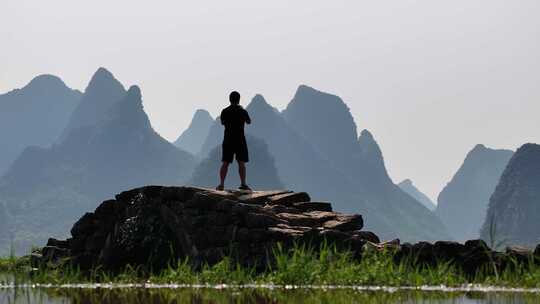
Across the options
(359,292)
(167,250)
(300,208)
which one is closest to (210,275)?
(359,292)

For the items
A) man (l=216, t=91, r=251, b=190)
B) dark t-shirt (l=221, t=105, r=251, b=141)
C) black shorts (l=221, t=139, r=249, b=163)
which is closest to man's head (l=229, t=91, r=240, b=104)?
man (l=216, t=91, r=251, b=190)

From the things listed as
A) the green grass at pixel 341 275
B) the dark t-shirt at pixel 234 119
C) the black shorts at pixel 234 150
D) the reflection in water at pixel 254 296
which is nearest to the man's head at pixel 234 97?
the dark t-shirt at pixel 234 119

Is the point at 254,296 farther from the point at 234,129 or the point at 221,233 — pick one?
the point at 234,129

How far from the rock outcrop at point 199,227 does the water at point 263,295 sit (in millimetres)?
2839

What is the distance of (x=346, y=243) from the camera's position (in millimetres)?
14281

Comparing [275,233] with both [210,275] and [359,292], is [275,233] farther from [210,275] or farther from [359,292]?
[359,292]

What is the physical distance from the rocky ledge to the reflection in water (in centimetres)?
250

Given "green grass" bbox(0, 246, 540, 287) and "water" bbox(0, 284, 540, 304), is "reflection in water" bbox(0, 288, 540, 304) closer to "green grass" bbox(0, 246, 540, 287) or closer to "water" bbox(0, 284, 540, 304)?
"water" bbox(0, 284, 540, 304)

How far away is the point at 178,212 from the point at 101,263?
2.06m

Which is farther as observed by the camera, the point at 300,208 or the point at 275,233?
the point at 300,208

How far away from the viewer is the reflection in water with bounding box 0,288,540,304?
9508 millimetres

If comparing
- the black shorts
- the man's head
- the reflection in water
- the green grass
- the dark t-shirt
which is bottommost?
the reflection in water

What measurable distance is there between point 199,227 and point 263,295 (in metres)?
5.78

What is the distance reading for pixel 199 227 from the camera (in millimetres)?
15867
